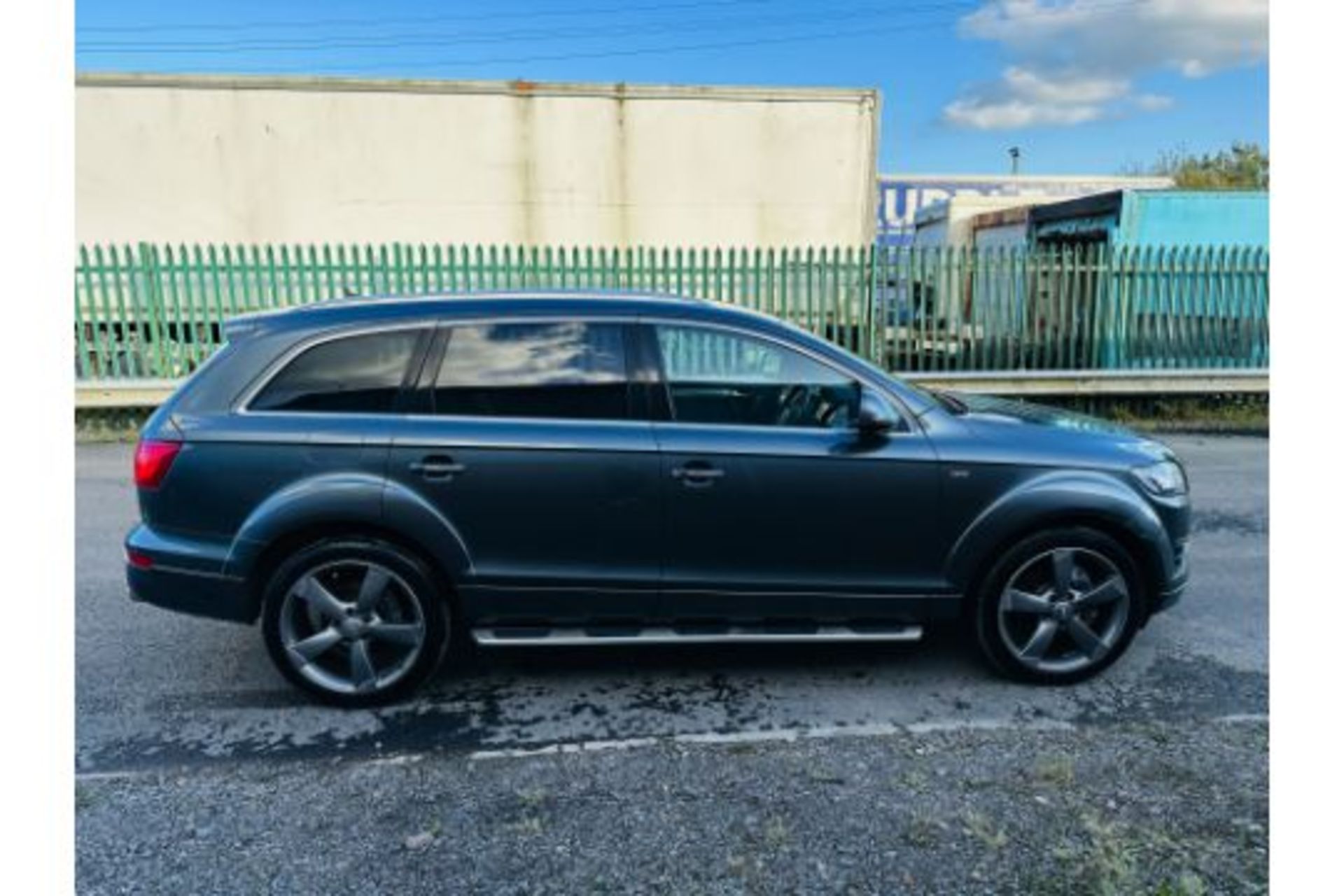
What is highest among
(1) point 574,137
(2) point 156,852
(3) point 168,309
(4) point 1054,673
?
(1) point 574,137

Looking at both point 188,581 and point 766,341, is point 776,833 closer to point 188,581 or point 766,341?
point 766,341

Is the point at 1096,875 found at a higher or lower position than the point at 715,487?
lower

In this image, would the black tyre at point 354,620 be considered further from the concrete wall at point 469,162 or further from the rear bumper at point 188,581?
the concrete wall at point 469,162

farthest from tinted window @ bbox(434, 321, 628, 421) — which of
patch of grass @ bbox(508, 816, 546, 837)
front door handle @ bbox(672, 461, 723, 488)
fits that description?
patch of grass @ bbox(508, 816, 546, 837)

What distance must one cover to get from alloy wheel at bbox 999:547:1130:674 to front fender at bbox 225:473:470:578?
2369 mm

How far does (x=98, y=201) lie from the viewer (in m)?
9.55

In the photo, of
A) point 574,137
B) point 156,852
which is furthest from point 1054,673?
point 574,137

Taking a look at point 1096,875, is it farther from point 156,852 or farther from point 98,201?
point 98,201

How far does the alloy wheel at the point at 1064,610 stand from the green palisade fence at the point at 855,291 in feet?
21.0

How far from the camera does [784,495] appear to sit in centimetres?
314

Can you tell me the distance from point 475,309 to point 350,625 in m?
1.36

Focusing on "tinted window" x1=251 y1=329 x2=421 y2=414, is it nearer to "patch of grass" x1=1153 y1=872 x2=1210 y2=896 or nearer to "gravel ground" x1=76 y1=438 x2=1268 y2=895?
"gravel ground" x1=76 y1=438 x2=1268 y2=895

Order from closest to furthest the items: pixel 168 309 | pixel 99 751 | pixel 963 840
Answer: pixel 963 840
pixel 99 751
pixel 168 309

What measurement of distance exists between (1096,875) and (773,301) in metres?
7.96
